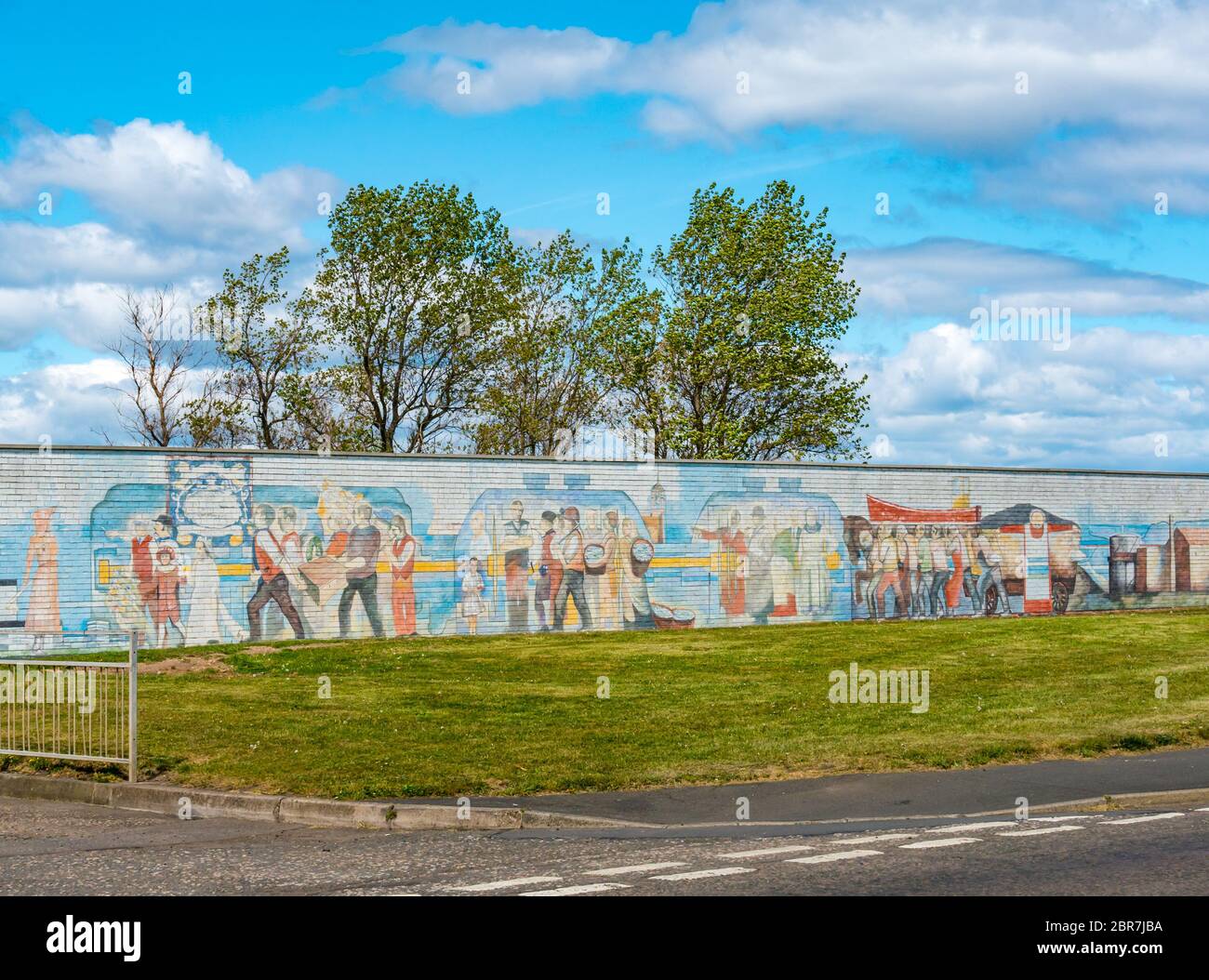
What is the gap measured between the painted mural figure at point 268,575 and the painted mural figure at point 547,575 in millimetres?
4849

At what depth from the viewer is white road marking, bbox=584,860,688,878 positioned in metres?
8.41

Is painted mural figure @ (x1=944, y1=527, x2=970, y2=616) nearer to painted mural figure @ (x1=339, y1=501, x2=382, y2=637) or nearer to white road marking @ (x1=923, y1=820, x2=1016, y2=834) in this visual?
painted mural figure @ (x1=339, y1=501, x2=382, y2=637)

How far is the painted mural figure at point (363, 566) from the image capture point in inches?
1000

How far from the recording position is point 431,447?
47281 millimetres

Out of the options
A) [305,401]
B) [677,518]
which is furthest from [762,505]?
[305,401]

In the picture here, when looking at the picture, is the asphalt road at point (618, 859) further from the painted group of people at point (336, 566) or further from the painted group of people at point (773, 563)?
the painted group of people at point (773, 563)

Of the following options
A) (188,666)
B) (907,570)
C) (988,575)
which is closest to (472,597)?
(188,666)

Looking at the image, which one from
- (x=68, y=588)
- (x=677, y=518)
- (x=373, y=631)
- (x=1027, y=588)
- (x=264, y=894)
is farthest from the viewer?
(x=1027, y=588)

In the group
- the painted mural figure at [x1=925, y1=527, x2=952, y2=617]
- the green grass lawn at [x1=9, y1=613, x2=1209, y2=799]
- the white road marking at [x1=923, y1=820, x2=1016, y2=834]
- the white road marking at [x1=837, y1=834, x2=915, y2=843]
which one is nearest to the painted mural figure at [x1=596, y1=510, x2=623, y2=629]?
the green grass lawn at [x1=9, y1=613, x2=1209, y2=799]

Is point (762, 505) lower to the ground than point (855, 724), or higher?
higher

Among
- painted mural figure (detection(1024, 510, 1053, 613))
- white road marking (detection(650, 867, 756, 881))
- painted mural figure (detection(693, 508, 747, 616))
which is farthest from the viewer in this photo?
painted mural figure (detection(1024, 510, 1053, 613))

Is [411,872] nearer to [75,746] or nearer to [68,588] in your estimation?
[75,746]

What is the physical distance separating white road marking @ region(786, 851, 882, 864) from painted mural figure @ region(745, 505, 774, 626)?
19.9 m
